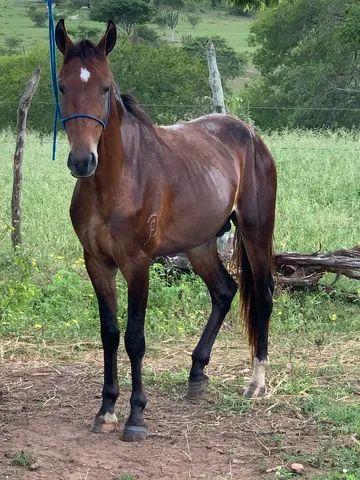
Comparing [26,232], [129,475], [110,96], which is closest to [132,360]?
[129,475]

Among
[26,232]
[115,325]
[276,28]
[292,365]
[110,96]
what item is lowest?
[276,28]

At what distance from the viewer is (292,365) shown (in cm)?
593

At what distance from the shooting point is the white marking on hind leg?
5.48 meters

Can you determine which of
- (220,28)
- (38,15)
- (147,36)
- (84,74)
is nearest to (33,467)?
(84,74)

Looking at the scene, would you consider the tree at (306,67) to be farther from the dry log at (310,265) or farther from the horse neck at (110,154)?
the horse neck at (110,154)

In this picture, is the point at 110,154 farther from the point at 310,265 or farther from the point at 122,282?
the point at 310,265

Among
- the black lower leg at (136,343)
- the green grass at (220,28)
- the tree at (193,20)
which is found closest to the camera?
the black lower leg at (136,343)

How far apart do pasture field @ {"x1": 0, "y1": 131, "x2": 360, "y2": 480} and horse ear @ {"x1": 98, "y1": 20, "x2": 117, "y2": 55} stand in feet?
7.27

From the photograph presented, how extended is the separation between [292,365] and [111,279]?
5.65ft

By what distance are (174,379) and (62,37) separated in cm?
252

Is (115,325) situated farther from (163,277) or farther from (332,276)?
(332,276)

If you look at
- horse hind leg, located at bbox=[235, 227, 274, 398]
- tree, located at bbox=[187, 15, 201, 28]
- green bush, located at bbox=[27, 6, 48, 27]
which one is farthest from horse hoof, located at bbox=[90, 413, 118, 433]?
tree, located at bbox=[187, 15, 201, 28]

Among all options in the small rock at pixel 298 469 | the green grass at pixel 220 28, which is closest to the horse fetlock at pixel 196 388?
the small rock at pixel 298 469

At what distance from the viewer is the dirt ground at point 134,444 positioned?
4.34 metres
